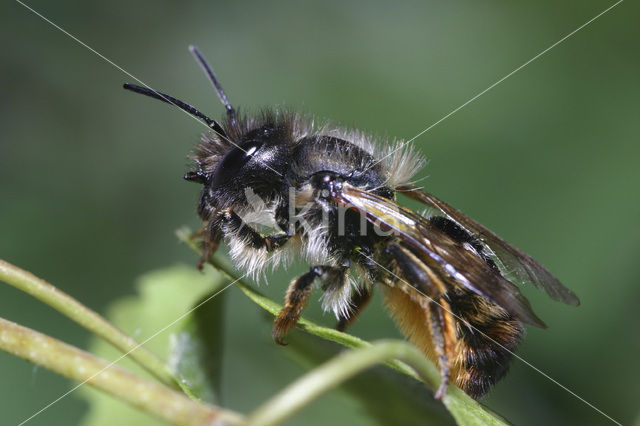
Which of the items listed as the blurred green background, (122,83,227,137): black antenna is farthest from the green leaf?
(122,83,227,137): black antenna

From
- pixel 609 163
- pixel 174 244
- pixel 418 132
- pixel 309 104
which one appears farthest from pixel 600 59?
pixel 174 244

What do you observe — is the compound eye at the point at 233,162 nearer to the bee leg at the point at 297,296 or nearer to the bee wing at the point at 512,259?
the bee leg at the point at 297,296

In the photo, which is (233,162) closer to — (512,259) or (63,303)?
(63,303)

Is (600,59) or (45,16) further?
(45,16)

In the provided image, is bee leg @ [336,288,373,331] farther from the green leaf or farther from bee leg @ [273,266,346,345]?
the green leaf

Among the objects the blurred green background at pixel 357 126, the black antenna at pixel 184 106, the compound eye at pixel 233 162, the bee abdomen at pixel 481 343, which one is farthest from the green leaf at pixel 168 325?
the bee abdomen at pixel 481 343

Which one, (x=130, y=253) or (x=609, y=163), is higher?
(x=609, y=163)

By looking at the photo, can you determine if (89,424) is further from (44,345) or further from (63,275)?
(63,275)

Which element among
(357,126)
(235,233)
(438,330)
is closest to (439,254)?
(438,330)
